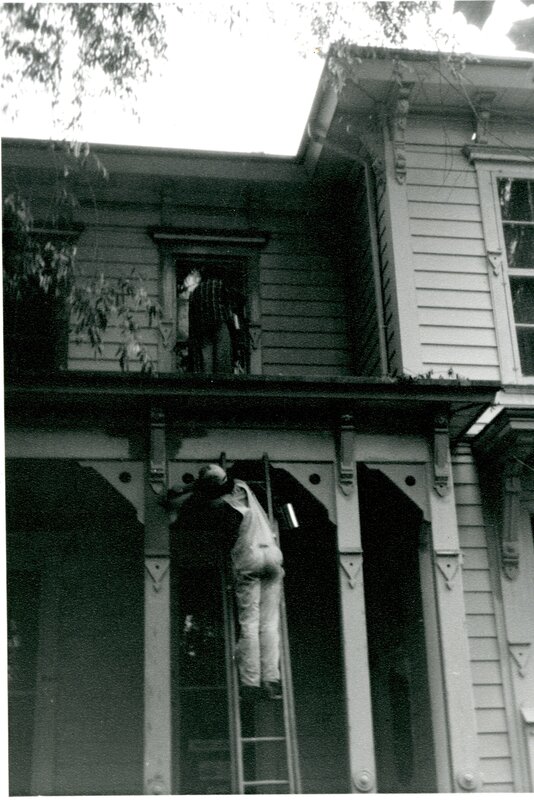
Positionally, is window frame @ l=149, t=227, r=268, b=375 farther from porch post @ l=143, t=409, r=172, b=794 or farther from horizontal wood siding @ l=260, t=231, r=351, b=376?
porch post @ l=143, t=409, r=172, b=794

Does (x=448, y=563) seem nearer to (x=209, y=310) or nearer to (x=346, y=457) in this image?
(x=346, y=457)

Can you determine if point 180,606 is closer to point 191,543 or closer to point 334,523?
point 191,543

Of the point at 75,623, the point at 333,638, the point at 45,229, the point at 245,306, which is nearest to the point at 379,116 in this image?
the point at 245,306

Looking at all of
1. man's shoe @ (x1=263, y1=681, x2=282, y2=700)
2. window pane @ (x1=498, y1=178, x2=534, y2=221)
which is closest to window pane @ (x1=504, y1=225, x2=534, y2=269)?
window pane @ (x1=498, y1=178, x2=534, y2=221)

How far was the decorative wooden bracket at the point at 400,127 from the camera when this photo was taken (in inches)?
354

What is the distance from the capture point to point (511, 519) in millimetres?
7855

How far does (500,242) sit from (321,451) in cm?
304

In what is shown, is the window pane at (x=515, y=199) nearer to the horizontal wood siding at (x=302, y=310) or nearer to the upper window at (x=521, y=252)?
the upper window at (x=521, y=252)

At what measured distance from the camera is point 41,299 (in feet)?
29.9

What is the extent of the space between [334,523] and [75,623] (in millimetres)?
2852

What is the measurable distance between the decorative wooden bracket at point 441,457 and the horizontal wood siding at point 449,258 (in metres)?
0.84

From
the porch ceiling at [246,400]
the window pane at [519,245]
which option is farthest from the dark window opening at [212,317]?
the window pane at [519,245]

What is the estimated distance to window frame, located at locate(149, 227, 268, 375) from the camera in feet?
31.0

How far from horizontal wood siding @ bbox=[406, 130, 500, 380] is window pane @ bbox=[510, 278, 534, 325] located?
0.29 metres
